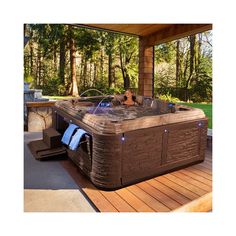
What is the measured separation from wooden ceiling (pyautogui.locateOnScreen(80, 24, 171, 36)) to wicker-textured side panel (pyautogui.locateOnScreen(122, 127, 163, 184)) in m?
2.34

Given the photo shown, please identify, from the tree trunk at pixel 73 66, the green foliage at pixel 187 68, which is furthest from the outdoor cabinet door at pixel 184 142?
the tree trunk at pixel 73 66

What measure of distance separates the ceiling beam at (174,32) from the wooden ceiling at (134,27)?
10cm

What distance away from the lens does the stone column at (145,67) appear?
16.0 ft

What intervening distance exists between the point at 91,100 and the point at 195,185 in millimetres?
2784

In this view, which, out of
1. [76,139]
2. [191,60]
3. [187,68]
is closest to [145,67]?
[76,139]

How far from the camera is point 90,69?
31.3 feet

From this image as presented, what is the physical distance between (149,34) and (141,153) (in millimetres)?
3114

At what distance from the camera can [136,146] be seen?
7.50 ft

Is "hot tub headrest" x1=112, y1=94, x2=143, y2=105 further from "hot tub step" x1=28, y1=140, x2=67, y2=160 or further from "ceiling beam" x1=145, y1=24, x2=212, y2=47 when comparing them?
"hot tub step" x1=28, y1=140, x2=67, y2=160

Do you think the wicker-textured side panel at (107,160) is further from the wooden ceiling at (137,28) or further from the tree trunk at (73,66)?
the tree trunk at (73,66)
